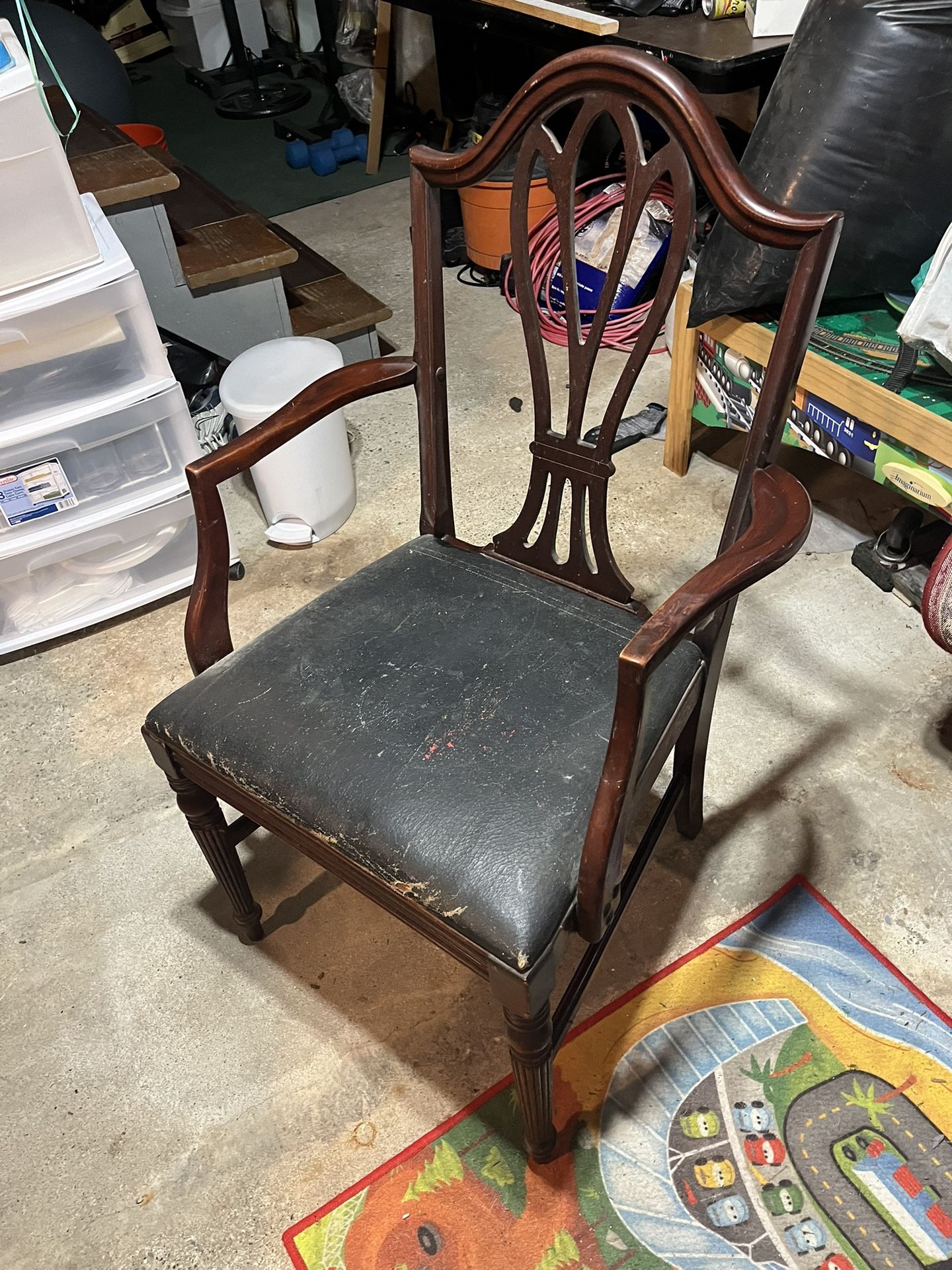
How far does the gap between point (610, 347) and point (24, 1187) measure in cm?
216

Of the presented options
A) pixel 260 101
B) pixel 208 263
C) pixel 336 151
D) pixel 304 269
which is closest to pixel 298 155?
pixel 336 151

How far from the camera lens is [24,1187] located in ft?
4.15

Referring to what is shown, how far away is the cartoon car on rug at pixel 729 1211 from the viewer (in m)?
1.17

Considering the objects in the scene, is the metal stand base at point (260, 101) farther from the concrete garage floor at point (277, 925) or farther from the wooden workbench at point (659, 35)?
the concrete garage floor at point (277, 925)

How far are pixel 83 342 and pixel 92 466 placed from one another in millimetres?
249

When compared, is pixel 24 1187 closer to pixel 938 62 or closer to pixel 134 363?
pixel 134 363

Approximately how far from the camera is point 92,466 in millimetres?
1875

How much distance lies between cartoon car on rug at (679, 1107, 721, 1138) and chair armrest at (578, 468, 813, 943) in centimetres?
40

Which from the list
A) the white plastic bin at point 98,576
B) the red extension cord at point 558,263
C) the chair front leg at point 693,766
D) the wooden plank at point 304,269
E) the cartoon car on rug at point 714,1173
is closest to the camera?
the cartoon car on rug at point 714,1173

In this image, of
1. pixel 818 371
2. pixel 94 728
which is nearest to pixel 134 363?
pixel 94 728

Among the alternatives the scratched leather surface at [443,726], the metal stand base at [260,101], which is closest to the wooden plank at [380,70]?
the metal stand base at [260,101]

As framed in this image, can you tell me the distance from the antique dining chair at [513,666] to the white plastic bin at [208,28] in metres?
4.24

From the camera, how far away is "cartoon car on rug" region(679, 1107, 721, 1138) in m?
1.24

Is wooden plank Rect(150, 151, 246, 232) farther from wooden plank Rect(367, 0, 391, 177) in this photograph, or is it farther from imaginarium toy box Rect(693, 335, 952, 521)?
imaginarium toy box Rect(693, 335, 952, 521)
